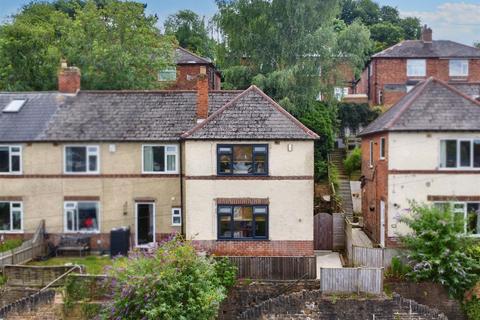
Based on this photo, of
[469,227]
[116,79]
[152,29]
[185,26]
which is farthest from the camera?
[185,26]

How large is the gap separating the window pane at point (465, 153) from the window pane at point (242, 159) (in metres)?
9.54

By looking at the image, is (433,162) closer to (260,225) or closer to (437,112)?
(437,112)

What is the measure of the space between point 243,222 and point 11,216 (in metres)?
12.3

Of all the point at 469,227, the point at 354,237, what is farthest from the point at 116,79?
the point at 469,227

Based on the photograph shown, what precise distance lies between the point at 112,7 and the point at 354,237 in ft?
73.2

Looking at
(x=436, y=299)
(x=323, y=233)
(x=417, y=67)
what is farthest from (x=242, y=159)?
(x=417, y=67)

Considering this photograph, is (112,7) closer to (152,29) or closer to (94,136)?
(152,29)

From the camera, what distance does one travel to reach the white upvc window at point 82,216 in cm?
2684

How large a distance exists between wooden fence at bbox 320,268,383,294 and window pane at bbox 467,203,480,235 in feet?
18.3

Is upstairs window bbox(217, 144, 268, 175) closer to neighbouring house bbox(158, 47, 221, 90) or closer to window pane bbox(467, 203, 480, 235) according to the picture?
window pane bbox(467, 203, 480, 235)

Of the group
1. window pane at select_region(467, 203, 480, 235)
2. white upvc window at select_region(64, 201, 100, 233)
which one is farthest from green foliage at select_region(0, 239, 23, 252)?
window pane at select_region(467, 203, 480, 235)

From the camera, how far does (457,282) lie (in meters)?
20.3

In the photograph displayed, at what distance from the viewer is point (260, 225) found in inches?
933

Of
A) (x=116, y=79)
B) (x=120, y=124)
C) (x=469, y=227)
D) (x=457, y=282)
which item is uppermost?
(x=116, y=79)
